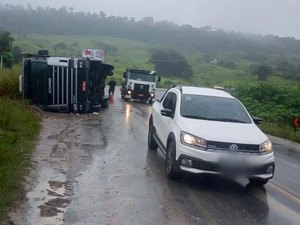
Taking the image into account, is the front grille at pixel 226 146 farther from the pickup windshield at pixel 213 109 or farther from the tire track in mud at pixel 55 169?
the tire track in mud at pixel 55 169

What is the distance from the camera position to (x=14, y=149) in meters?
10.5

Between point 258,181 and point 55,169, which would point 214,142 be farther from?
point 55,169

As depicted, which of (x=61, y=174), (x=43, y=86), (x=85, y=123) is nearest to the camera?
(x=61, y=174)

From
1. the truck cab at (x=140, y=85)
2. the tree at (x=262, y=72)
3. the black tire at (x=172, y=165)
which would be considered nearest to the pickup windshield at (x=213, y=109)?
the black tire at (x=172, y=165)

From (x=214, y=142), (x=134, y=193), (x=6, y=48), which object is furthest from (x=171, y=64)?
(x=134, y=193)

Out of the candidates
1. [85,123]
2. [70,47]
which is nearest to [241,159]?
[85,123]

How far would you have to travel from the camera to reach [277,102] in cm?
3478

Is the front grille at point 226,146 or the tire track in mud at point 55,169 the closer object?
the tire track in mud at point 55,169

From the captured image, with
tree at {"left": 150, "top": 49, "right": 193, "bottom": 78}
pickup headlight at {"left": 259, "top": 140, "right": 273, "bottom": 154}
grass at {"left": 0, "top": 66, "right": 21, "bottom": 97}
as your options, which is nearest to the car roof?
pickup headlight at {"left": 259, "top": 140, "right": 273, "bottom": 154}

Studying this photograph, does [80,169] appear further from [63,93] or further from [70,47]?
[70,47]

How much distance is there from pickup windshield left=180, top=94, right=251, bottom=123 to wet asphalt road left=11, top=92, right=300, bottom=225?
3.87 ft

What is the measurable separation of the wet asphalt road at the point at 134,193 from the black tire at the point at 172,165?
0.40ft

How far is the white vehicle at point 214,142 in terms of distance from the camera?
26.9 feet

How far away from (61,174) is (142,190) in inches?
71.4
